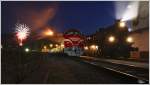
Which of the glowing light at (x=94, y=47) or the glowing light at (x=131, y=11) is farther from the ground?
the glowing light at (x=131, y=11)

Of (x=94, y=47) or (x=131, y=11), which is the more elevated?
(x=131, y=11)

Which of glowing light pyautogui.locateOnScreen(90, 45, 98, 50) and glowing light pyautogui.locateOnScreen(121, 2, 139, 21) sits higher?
glowing light pyautogui.locateOnScreen(121, 2, 139, 21)

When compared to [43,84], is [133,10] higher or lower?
higher

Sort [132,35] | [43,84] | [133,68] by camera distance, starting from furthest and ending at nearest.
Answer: [132,35], [133,68], [43,84]

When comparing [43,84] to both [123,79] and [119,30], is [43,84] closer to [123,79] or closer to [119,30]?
[123,79]

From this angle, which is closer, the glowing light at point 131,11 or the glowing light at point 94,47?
the glowing light at point 131,11

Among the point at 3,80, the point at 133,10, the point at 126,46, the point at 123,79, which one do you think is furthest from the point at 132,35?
the point at 3,80

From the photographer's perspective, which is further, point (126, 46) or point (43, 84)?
point (126, 46)

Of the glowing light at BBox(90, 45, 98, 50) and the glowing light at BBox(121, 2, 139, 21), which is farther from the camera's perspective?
the glowing light at BBox(90, 45, 98, 50)

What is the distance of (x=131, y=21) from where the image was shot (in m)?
65.5

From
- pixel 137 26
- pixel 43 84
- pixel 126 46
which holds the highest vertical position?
pixel 137 26

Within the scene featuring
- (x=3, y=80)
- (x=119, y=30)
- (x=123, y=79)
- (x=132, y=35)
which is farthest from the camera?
(x=119, y=30)

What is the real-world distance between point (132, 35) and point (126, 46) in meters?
2.56

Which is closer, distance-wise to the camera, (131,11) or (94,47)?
(131,11)
